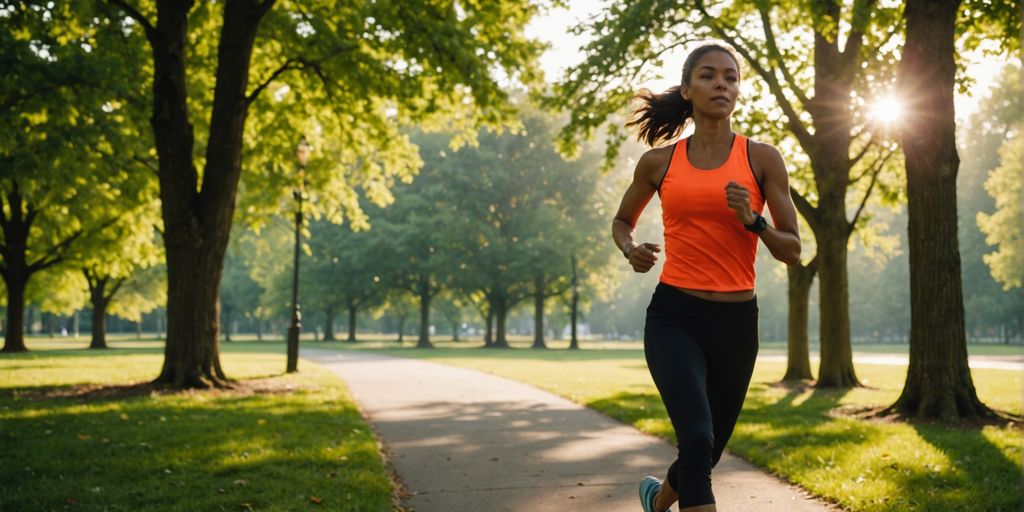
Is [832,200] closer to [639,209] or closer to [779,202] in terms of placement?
[639,209]

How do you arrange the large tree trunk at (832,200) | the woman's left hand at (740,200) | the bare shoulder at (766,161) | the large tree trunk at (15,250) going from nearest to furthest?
1. the woman's left hand at (740,200)
2. the bare shoulder at (766,161)
3. the large tree trunk at (832,200)
4. the large tree trunk at (15,250)

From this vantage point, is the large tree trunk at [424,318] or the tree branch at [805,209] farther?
the large tree trunk at [424,318]

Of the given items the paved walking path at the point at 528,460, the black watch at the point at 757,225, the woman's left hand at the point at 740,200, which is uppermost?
the woman's left hand at the point at 740,200

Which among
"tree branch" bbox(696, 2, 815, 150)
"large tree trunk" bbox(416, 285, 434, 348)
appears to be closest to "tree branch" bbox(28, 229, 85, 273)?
"large tree trunk" bbox(416, 285, 434, 348)

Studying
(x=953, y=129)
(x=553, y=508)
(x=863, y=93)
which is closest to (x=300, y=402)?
(x=553, y=508)

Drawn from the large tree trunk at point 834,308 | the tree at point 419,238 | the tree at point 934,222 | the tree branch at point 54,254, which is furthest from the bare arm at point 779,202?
the tree at point 419,238

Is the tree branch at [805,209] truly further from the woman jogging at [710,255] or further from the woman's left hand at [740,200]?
the woman's left hand at [740,200]

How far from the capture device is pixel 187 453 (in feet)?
23.2

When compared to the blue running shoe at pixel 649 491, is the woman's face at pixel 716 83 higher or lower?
higher

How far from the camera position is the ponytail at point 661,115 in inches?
162

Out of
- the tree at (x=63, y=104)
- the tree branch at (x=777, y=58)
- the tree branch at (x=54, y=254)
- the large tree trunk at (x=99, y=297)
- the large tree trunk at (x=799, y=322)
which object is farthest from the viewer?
the large tree trunk at (x=99, y=297)

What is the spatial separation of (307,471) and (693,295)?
12.9ft

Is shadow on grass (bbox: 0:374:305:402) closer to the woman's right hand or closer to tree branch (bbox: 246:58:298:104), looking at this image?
tree branch (bbox: 246:58:298:104)

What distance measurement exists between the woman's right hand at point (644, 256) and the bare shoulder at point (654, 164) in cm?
40
